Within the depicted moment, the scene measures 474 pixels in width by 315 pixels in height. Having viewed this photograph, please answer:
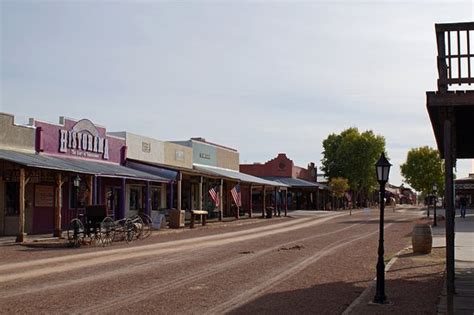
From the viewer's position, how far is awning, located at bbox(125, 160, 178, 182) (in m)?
33.0

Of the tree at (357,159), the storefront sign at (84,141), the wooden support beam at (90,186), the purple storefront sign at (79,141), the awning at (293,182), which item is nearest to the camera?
the wooden support beam at (90,186)

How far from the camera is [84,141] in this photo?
29.7 meters

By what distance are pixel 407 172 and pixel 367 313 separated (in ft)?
224

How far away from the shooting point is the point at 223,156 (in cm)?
5034

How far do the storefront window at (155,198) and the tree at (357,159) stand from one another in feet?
167

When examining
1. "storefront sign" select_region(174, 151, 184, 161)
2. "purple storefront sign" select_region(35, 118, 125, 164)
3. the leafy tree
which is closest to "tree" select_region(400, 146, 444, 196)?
the leafy tree

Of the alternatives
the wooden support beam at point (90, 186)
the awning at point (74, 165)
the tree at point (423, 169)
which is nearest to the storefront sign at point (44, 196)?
the awning at point (74, 165)

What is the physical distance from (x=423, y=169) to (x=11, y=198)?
55.3m

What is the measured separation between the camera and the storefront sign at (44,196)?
26.2 metres

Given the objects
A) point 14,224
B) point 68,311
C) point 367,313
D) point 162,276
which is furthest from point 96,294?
point 14,224

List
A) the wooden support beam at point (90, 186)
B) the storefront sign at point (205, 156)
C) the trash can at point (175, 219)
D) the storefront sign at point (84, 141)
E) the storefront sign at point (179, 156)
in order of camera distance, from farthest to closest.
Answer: the storefront sign at point (205, 156), the storefront sign at point (179, 156), the trash can at point (175, 219), the storefront sign at point (84, 141), the wooden support beam at point (90, 186)

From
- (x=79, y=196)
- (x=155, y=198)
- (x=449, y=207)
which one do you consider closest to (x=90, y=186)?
(x=79, y=196)

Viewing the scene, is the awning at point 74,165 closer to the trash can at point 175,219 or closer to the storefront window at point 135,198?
the trash can at point 175,219

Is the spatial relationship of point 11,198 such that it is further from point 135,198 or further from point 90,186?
point 135,198
